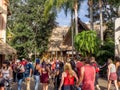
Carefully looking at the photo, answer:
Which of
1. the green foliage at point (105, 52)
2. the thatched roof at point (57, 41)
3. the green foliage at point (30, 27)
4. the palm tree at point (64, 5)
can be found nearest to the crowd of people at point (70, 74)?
the green foliage at point (105, 52)

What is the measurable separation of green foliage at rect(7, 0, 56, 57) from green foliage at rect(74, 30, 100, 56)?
11.9 meters

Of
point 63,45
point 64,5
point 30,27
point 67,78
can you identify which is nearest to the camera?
point 67,78

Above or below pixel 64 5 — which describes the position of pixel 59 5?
below

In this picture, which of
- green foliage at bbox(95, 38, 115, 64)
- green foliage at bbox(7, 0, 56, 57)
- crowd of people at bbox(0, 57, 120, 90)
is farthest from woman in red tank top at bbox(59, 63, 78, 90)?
green foliage at bbox(7, 0, 56, 57)

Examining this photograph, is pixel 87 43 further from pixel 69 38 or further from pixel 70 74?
pixel 70 74

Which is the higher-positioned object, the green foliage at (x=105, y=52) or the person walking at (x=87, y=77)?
the green foliage at (x=105, y=52)

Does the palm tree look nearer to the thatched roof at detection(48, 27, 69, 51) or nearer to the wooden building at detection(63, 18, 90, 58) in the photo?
the wooden building at detection(63, 18, 90, 58)

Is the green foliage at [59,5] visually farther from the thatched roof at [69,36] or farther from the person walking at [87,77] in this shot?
the person walking at [87,77]

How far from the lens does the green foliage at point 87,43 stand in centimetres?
3472

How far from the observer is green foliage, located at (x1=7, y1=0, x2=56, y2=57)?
4778cm

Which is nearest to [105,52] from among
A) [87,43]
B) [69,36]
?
[87,43]

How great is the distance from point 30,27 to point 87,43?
1473 centimetres

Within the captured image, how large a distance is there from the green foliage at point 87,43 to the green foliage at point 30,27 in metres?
11.9

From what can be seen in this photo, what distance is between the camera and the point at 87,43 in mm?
35156
